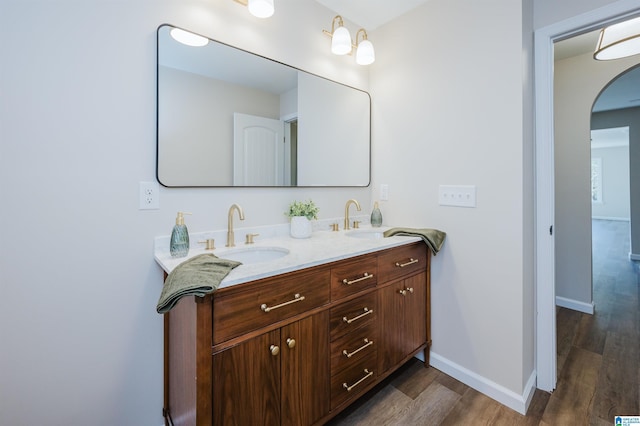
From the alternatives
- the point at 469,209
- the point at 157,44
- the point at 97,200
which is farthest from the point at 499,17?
the point at 97,200

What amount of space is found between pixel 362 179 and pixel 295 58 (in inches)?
38.2

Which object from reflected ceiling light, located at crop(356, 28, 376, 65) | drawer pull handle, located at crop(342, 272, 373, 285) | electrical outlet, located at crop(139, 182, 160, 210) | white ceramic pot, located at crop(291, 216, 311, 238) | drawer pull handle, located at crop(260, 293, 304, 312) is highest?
reflected ceiling light, located at crop(356, 28, 376, 65)

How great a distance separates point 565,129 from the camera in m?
2.74

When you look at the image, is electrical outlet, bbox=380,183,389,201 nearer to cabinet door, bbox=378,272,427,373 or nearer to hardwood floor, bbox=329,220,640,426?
cabinet door, bbox=378,272,427,373

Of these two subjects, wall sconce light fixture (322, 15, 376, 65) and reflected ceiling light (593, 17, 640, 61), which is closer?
reflected ceiling light (593, 17, 640, 61)

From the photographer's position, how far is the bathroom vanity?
940mm

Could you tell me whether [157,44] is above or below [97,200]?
above

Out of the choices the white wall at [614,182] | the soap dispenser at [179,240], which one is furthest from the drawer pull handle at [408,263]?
the white wall at [614,182]

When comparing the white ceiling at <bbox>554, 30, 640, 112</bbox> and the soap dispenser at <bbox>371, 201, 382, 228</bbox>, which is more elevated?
the white ceiling at <bbox>554, 30, 640, 112</bbox>

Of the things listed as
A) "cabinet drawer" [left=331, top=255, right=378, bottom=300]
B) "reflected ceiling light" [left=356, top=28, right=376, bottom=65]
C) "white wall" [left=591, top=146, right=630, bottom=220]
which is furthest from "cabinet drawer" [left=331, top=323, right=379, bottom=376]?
"white wall" [left=591, top=146, right=630, bottom=220]

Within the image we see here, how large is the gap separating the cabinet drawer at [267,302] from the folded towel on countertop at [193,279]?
8cm

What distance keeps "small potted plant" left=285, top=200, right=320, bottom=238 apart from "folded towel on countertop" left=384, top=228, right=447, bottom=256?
1.63 ft

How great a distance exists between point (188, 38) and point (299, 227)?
1102 millimetres

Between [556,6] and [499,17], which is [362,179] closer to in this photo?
[499,17]
